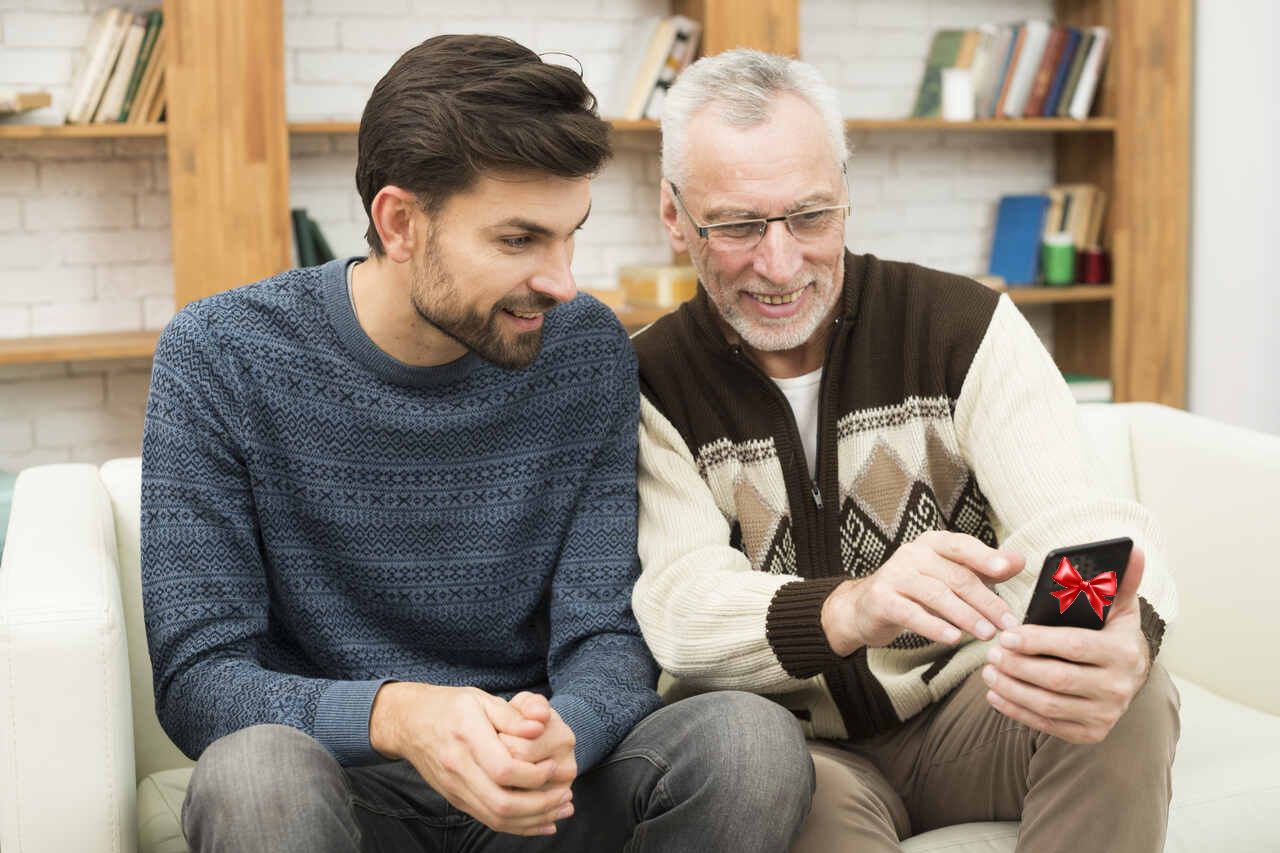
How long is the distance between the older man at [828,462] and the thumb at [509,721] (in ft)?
1.11

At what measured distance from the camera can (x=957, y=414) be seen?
1.77 m

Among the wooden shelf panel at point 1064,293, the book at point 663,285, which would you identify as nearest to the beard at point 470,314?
the book at point 663,285

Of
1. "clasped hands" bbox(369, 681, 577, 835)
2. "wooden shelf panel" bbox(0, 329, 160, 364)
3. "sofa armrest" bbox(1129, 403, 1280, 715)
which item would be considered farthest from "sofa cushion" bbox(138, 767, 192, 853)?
"wooden shelf panel" bbox(0, 329, 160, 364)

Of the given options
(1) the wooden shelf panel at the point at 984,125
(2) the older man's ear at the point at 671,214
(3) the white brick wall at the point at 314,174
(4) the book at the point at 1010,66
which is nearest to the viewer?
(2) the older man's ear at the point at 671,214

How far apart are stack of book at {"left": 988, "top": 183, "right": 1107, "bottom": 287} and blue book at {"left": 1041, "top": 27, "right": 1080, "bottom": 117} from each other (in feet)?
0.83

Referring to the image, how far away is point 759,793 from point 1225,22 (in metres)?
3.41

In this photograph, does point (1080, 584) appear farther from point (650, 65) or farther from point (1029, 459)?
point (650, 65)

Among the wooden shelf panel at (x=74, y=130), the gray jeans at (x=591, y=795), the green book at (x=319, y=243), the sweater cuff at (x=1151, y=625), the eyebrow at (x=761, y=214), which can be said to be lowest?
the gray jeans at (x=591, y=795)

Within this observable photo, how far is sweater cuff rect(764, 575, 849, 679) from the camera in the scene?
1525mm

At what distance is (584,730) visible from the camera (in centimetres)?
146

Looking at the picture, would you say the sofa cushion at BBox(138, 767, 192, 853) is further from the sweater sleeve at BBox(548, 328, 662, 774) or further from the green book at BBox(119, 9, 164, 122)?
the green book at BBox(119, 9, 164, 122)

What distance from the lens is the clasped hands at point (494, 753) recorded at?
1276 millimetres

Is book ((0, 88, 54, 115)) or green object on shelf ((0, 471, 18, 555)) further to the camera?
book ((0, 88, 54, 115))

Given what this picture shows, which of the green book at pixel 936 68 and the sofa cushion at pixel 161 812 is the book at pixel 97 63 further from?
the green book at pixel 936 68
